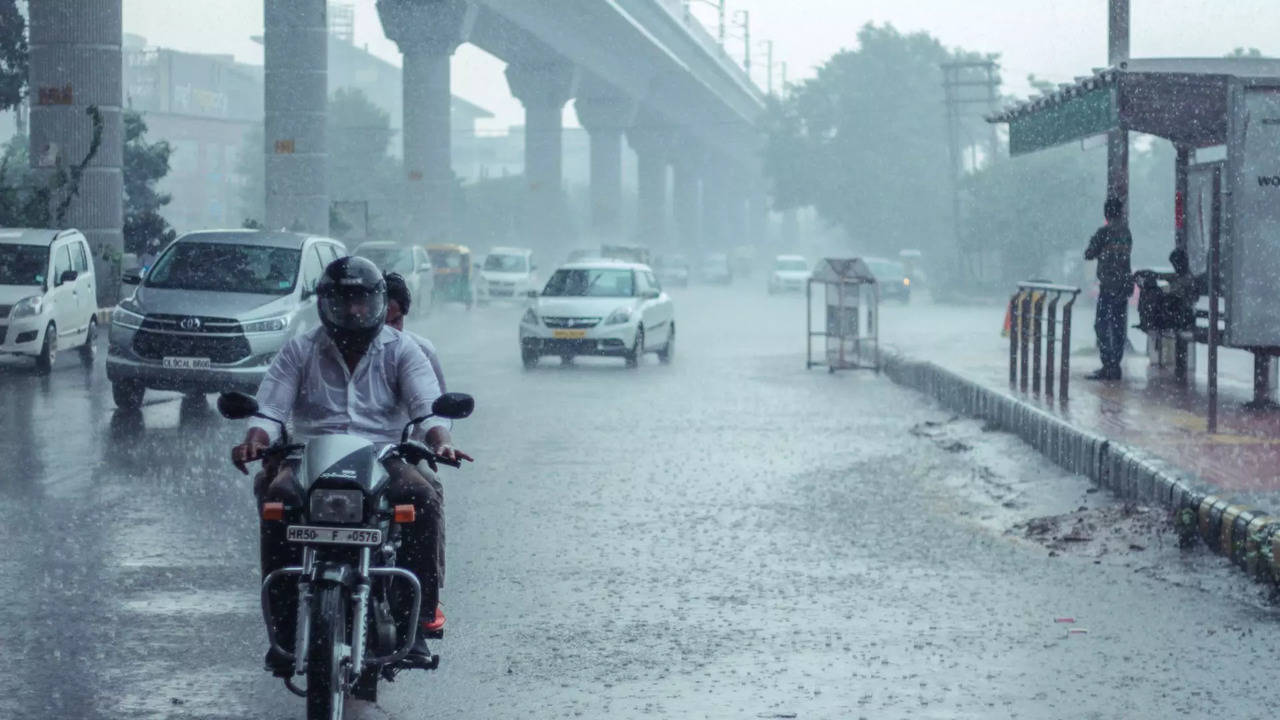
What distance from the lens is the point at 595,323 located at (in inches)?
949

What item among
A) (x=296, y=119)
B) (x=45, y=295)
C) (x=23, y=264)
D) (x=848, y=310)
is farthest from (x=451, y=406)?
(x=296, y=119)

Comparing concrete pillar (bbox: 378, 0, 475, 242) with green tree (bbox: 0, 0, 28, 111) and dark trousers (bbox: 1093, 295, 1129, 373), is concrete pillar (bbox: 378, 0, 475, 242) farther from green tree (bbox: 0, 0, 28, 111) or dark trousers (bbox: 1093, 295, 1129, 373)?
dark trousers (bbox: 1093, 295, 1129, 373)

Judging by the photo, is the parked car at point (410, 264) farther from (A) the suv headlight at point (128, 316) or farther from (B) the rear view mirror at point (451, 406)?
(B) the rear view mirror at point (451, 406)

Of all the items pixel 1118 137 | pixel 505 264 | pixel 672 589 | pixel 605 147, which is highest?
pixel 605 147

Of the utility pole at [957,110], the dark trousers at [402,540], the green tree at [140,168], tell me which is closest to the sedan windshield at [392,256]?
the green tree at [140,168]

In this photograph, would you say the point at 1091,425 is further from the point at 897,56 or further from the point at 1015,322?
the point at 897,56

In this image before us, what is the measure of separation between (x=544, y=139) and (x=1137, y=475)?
2310 inches

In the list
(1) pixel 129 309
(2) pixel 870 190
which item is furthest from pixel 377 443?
(2) pixel 870 190

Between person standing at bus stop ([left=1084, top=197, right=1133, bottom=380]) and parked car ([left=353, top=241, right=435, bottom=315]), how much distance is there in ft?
73.5

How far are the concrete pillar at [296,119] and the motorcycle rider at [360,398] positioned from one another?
31734 millimetres

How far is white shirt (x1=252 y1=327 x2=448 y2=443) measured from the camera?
5.82 meters

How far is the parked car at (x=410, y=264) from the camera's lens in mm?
39188

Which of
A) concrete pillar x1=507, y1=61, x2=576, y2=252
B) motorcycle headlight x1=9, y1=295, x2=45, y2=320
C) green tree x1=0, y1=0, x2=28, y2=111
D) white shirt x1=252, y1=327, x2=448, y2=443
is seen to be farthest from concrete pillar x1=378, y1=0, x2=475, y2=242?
white shirt x1=252, y1=327, x2=448, y2=443

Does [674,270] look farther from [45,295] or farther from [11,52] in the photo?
[45,295]
